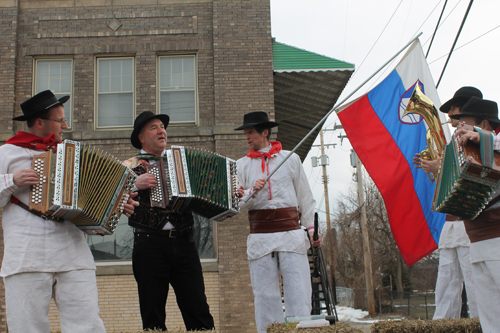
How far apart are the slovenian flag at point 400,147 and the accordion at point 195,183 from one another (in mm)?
2470

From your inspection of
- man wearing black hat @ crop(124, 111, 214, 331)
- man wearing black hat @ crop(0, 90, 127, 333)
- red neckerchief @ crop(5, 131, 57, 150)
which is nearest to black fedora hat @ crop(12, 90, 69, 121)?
man wearing black hat @ crop(0, 90, 127, 333)

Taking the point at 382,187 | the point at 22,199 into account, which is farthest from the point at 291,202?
the point at 22,199

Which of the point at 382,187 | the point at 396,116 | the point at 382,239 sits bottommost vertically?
the point at 382,239

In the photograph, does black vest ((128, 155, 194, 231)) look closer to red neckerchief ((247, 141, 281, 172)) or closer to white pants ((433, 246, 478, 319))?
red neckerchief ((247, 141, 281, 172))

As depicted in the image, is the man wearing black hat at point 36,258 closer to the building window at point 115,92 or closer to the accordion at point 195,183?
the accordion at point 195,183

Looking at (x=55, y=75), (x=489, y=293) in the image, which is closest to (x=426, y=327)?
(x=489, y=293)

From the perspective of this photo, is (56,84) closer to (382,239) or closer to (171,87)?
(171,87)

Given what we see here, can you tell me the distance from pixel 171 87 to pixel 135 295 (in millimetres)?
5077

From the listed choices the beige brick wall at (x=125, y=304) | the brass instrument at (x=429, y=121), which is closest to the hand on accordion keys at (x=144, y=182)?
the brass instrument at (x=429, y=121)

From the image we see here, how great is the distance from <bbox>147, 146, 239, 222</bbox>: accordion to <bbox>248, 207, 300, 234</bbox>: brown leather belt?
0.49 meters

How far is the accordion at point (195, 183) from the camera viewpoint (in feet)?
14.9

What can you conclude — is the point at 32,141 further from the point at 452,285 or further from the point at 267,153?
the point at 452,285

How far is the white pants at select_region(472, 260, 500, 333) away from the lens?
4.03m

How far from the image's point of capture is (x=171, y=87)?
12.3 metres
